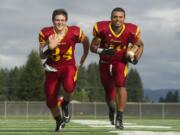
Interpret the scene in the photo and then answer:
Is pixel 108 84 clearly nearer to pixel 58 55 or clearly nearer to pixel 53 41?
pixel 58 55

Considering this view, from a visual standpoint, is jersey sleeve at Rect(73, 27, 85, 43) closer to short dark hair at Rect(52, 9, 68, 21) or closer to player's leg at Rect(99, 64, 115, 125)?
short dark hair at Rect(52, 9, 68, 21)

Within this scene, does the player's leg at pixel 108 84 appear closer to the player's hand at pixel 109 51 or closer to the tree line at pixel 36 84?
the player's hand at pixel 109 51

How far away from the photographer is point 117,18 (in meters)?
11.2

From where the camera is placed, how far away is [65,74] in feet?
35.4

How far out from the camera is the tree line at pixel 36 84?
101 meters

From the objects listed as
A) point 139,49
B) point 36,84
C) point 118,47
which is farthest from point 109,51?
point 36,84

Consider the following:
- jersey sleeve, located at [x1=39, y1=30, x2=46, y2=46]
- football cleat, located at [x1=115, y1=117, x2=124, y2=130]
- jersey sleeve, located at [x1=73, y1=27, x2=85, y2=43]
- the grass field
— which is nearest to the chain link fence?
the grass field

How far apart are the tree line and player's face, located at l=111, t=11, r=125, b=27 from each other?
2807 inches

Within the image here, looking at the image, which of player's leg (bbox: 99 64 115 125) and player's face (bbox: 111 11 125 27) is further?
player's leg (bbox: 99 64 115 125)

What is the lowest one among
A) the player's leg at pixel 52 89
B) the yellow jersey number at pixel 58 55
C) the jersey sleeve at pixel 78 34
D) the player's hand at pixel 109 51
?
the player's leg at pixel 52 89

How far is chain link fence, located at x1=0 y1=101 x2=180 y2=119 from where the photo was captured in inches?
1738

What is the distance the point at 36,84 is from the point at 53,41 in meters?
92.2

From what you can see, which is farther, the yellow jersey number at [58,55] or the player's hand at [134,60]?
the player's hand at [134,60]

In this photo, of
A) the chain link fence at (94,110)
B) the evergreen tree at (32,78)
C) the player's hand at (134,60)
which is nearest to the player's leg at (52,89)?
the player's hand at (134,60)
